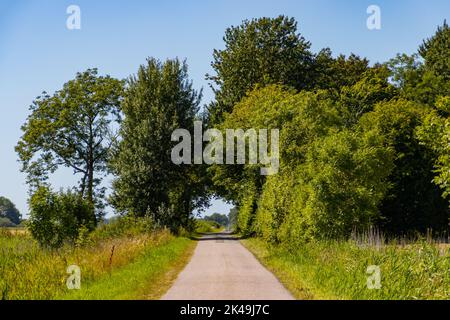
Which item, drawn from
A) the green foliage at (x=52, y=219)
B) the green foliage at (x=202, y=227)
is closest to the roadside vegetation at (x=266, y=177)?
the green foliage at (x=52, y=219)

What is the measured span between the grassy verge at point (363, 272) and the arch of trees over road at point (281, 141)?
16.8 feet

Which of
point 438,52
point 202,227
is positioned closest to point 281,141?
point 438,52

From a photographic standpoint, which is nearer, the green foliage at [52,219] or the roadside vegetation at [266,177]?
the roadside vegetation at [266,177]

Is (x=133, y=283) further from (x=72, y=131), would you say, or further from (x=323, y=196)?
(x=72, y=131)

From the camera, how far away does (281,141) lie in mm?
38594

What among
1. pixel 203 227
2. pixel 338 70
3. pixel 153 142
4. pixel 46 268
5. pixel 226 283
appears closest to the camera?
pixel 226 283

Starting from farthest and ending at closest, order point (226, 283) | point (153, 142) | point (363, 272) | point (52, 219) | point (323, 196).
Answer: point (153, 142), point (52, 219), point (323, 196), point (226, 283), point (363, 272)

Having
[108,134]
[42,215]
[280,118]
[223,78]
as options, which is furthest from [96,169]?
[42,215]

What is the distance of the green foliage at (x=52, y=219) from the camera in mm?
27234

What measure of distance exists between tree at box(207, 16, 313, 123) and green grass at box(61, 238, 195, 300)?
3459cm

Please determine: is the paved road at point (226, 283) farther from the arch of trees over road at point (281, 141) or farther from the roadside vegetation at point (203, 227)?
the roadside vegetation at point (203, 227)

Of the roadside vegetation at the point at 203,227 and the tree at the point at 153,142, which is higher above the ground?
the tree at the point at 153,142

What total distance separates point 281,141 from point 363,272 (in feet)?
77.7
